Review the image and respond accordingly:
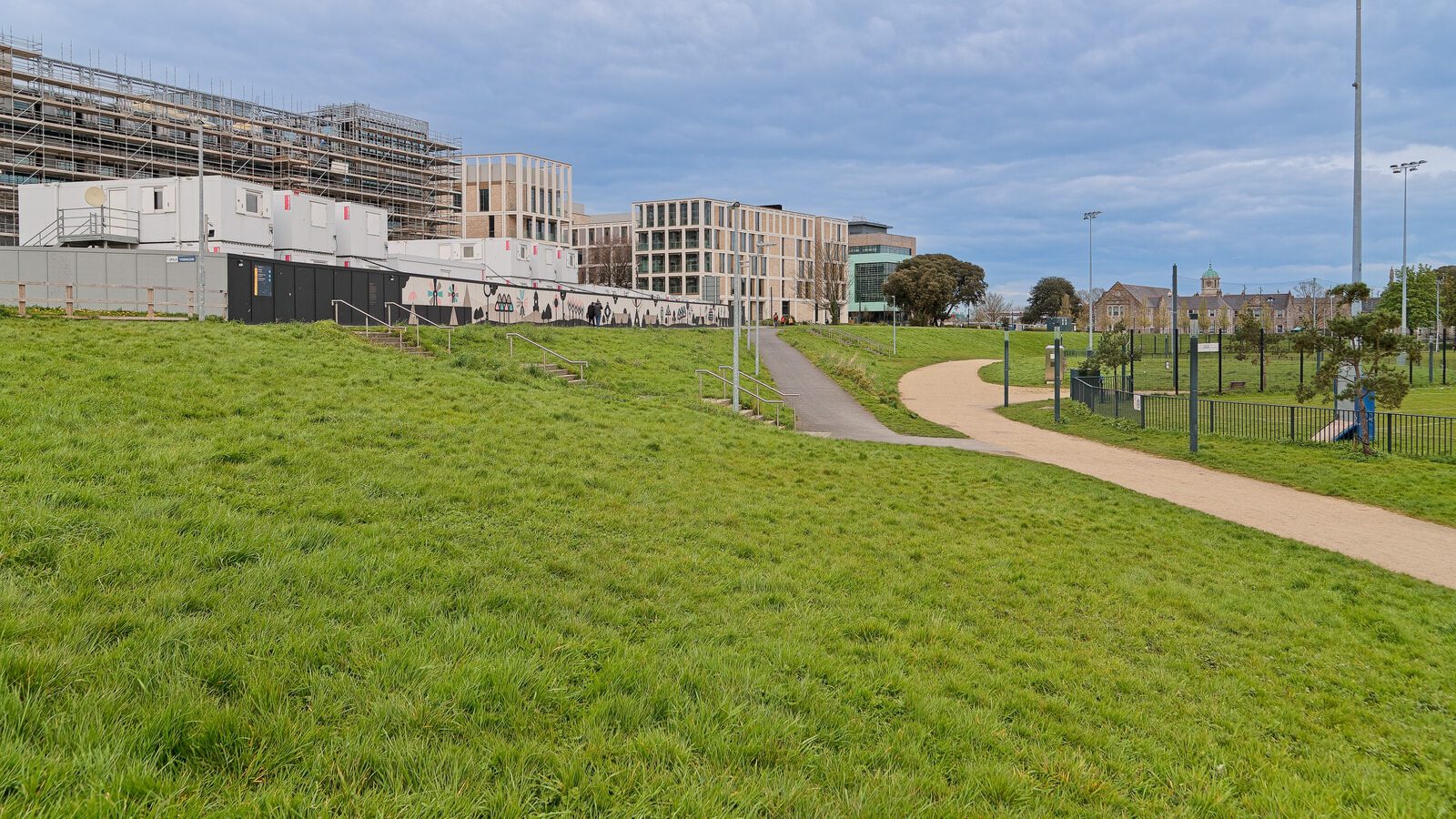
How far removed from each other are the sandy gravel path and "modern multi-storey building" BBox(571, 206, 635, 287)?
288ft

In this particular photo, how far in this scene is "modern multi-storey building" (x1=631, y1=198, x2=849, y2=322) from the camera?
4198 inches

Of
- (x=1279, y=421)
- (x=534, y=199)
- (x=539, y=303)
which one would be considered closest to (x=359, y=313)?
(x=539, y=303)

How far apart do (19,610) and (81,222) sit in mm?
40023

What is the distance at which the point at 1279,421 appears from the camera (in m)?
24.5

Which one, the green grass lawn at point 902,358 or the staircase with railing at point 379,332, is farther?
the green grass lawn at point 902,358

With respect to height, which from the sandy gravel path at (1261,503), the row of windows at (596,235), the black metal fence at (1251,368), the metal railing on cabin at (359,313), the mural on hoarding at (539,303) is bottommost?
the sandy gravel path at (1261,503)

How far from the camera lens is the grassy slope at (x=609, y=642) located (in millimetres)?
3701

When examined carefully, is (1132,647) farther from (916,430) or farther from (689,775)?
(916,430)

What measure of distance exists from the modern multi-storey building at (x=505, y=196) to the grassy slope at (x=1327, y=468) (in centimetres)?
7677

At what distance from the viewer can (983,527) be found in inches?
433

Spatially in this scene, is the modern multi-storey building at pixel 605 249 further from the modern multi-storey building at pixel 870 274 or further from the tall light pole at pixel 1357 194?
the tall light pole at pixel 1357 194

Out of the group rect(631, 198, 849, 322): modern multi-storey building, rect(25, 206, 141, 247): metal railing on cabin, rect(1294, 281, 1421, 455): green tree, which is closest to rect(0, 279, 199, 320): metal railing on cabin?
rect(25, 206, 141, 247): metal railing on cabin

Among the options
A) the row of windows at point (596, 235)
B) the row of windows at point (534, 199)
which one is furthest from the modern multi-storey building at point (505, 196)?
the row of windows at point (596, 235)

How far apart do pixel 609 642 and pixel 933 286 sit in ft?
310
